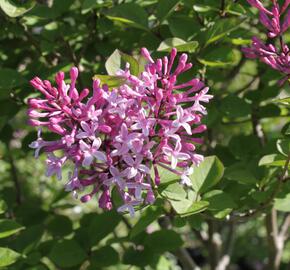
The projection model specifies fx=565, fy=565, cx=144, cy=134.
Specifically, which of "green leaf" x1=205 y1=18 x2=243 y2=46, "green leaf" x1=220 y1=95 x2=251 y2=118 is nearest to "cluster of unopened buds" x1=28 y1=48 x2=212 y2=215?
"green leaf" x1=205 y1=18 x2=243 y2=46

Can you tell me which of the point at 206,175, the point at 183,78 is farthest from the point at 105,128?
the point at 183,78

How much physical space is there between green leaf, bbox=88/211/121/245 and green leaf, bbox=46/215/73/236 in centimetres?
29

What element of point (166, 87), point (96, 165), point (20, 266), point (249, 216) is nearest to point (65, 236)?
point (20, 266)

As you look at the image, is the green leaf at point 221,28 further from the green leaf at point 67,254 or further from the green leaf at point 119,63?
the green leaf at point 67,254

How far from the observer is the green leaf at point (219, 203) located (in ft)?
4.99

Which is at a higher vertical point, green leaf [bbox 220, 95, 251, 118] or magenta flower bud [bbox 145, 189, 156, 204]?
magenta flower bud [bbox 145, 189, 156, 204]

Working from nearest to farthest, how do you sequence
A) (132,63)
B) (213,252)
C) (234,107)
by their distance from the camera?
(132,63), (234,107), (213,252)

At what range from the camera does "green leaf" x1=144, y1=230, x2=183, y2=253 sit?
6.52 ft

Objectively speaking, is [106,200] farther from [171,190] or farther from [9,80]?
[9,80]

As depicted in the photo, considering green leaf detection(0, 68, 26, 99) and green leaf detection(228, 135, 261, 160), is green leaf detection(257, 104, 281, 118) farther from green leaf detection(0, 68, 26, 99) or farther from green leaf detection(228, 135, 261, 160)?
green leaf detection(0, 68, 26, 99)

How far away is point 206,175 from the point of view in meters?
1.54

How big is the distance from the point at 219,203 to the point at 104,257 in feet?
1.89

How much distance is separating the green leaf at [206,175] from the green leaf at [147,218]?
4.8 inches

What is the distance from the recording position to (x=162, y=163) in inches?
51.8
